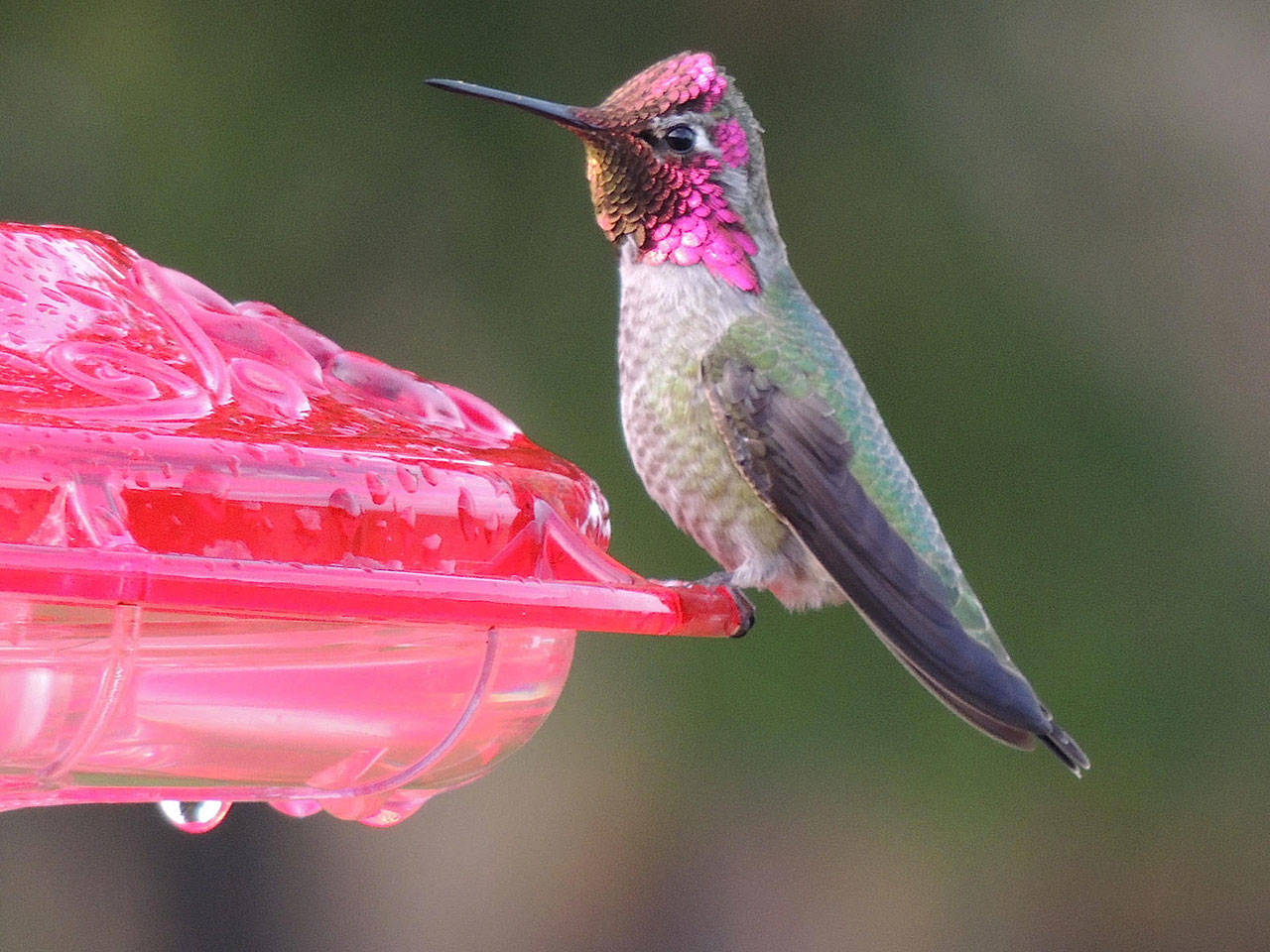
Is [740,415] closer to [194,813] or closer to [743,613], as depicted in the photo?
[743,613]

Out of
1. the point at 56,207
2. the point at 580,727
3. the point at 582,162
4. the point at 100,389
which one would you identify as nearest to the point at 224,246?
the point at 56,207

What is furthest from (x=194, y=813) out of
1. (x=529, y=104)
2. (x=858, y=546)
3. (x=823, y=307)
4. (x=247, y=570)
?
(x=823, y=307)

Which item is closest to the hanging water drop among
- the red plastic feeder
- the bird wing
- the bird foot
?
the red plastic feeder

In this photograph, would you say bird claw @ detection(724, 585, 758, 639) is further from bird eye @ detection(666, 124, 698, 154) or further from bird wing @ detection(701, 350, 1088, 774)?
bird eye @ detection(666, 124, 698, 154)

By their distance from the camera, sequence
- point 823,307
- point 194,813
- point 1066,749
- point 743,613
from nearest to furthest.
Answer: point 194,813, point 743,613, point 1066,749, point 823,307

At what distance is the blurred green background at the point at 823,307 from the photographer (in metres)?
4.32

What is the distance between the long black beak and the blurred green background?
2110 millimetres

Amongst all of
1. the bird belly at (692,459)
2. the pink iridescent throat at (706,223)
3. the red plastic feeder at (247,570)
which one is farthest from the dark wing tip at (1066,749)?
the pink iridescent throat at (706,223)

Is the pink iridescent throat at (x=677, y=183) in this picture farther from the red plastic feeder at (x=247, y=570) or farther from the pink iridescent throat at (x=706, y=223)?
the red plastic feeder at (x=247, y=570)

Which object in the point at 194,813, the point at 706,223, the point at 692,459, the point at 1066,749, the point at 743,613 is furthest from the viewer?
the point at 706,223

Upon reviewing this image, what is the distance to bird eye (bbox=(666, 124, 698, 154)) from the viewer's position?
2451 millimetres

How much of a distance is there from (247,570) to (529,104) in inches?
38.2

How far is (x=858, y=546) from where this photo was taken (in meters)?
2.38

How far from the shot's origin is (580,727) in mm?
4496
